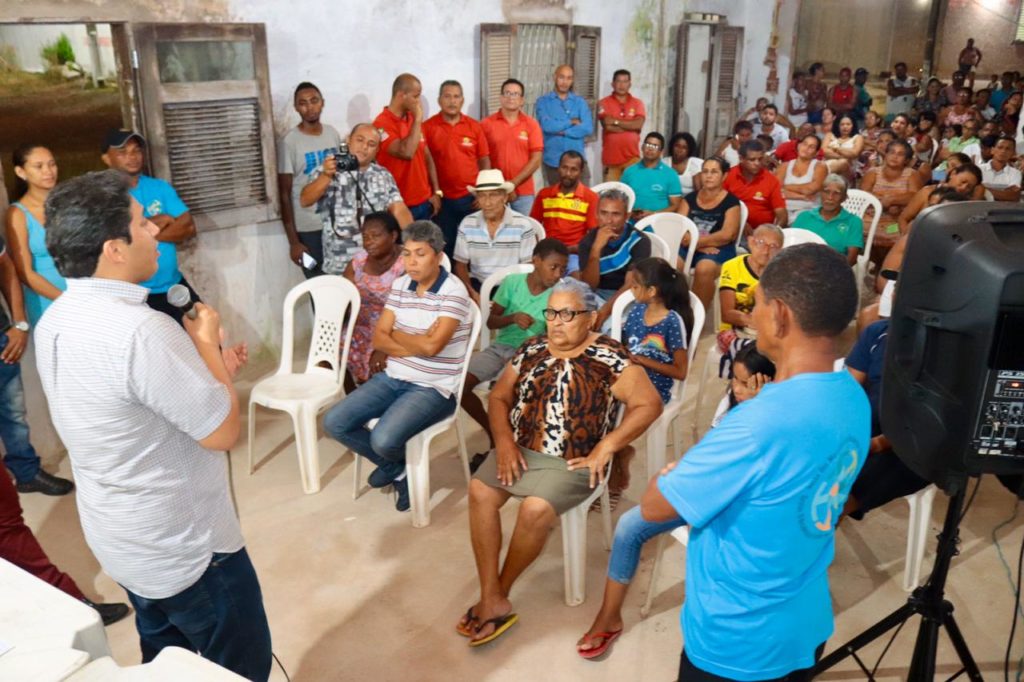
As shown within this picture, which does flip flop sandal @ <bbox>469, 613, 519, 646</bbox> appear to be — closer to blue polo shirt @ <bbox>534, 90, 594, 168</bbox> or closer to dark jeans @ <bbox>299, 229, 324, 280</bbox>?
dark jeans @ <bbox>299, 229, 324, 280</bbox>

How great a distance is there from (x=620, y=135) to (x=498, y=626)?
16.9 ft

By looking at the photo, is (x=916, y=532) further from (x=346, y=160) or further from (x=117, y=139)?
(x=117, y=139)

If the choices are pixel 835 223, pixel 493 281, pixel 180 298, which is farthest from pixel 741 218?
pixel 180 298

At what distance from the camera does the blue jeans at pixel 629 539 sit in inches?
94.9

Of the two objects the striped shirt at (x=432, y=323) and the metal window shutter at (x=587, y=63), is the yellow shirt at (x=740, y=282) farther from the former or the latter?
the metal window shutter at (x=587, y=63)

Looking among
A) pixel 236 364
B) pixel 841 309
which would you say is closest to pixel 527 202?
pixel 236 364

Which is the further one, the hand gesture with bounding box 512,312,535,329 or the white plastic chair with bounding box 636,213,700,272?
the white plastic chair with bounding box 636,213,700,272

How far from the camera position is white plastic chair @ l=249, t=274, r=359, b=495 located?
Result: 3.47 metres

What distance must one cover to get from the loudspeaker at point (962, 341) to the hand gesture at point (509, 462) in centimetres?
127

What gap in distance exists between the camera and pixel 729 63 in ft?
29.2

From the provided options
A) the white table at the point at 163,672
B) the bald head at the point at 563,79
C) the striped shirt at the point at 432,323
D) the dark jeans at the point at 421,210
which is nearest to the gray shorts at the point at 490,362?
the striped shirt at the point at 432,323

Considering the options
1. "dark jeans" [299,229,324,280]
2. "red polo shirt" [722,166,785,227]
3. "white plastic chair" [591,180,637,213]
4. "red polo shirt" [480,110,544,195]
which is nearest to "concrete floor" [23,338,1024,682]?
"dark jeans" [299,229,324,280]

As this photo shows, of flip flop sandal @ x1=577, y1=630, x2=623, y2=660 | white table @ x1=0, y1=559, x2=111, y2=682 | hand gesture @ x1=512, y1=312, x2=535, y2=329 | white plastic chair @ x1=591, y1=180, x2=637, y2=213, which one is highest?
white plastic chair @ x1=591, y1=180, x2=637, y2=213

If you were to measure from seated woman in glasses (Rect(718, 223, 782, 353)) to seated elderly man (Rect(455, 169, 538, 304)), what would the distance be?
3.36 feet
